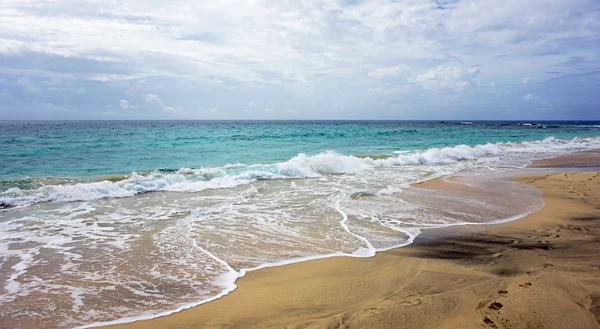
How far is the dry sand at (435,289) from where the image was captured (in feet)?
11.5

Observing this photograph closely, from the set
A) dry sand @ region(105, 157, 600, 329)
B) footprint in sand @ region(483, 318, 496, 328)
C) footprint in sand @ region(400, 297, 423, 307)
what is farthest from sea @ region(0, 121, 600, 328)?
footprint in sand @ region(483, 318, 496, 328)

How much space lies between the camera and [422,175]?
577 inches

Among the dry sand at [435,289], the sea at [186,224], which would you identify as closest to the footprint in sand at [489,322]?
the dry sand at [435,289]

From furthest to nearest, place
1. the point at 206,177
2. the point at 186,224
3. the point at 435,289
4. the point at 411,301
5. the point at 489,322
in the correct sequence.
→ the point at 206,177 < the point at 186,224 < the point at 435,289 < the point at 411,301 < the point at 489,322

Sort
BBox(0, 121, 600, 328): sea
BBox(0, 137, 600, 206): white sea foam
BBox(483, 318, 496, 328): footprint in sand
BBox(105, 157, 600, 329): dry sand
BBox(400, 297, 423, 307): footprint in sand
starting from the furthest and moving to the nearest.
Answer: BBox(0, 137, 600, 206): white sea foam → BBox(0, 121, 600, 328): sea → BBox(400, 297, 423, 307): footprint in sand → BBox(105, 157, 600, 329): dry sand → BBox(483, 318, 496, 328): footprint in sand

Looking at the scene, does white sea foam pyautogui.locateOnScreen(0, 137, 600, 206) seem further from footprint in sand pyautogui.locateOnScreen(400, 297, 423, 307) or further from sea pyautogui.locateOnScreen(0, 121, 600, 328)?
footprint in sand pyautogui.locateOnScreen(400, 297, 423, 307)

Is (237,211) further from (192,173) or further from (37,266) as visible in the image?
(192,173)

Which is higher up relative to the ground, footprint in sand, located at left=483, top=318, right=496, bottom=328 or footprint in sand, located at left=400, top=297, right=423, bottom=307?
footprint in sand, located at left=483, top=318, right=496, bottom=328

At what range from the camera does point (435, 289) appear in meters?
4.18

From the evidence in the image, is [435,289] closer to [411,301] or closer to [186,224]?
[411,301]

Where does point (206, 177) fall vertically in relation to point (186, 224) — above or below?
above

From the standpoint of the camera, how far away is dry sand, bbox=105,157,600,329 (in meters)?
3.52

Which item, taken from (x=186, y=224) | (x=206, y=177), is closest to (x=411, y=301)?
(x=186, y=224)

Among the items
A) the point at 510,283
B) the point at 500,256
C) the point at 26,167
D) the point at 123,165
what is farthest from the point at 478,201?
the point at 26,167
